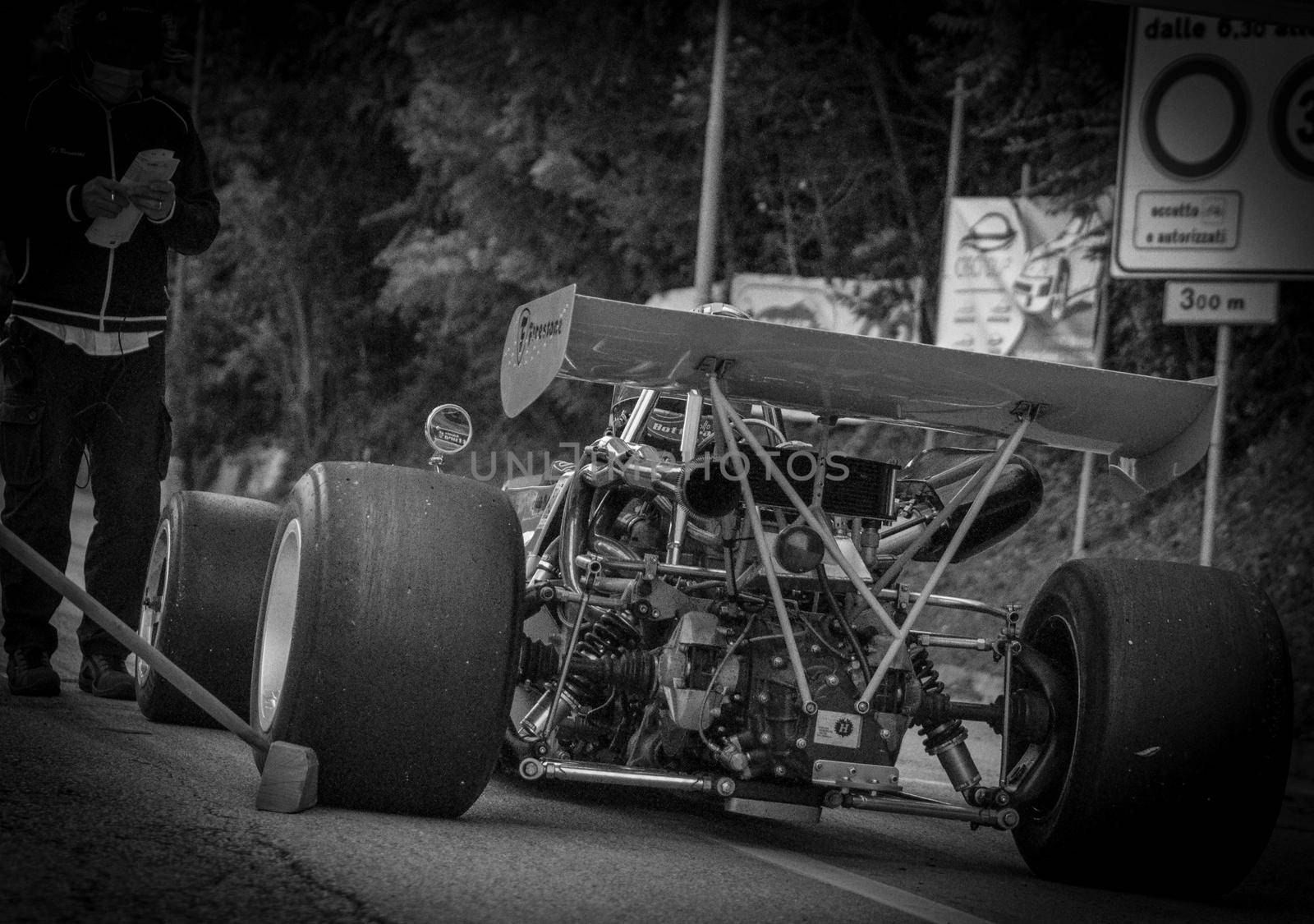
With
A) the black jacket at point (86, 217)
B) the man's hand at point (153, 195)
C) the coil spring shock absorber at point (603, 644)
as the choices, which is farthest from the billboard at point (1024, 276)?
the coil spring shock absorber at point (603, 644)

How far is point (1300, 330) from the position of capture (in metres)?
12.8

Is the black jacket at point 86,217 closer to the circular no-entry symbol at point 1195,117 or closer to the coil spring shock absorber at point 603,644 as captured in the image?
the coil spring shock absorber at point 603,644

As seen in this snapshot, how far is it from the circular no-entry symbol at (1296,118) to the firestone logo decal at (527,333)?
5741mm

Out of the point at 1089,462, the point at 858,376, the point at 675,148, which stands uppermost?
the point at 675,148

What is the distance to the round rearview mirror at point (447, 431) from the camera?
22.1ft

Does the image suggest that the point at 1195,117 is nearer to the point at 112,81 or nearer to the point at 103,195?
the point at 112,81

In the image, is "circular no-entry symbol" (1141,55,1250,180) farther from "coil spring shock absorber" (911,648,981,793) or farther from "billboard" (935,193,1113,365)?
"coil spring shock absorber" (911,648,981,793)

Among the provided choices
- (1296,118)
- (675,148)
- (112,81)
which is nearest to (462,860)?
(112,81)

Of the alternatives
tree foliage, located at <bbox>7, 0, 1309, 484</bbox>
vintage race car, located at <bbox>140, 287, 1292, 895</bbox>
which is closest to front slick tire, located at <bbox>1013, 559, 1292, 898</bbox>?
vintage race car, located at <bbox>140, 287, 1292, 895</bbox>

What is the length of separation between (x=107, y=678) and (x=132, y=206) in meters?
1.80

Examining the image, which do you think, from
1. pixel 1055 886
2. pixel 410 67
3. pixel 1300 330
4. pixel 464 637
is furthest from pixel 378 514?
pixel 410 67

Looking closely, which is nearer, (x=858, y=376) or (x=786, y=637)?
(x=786, y=637)

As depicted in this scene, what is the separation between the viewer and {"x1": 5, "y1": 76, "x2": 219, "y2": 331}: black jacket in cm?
689

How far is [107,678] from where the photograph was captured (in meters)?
7.14
